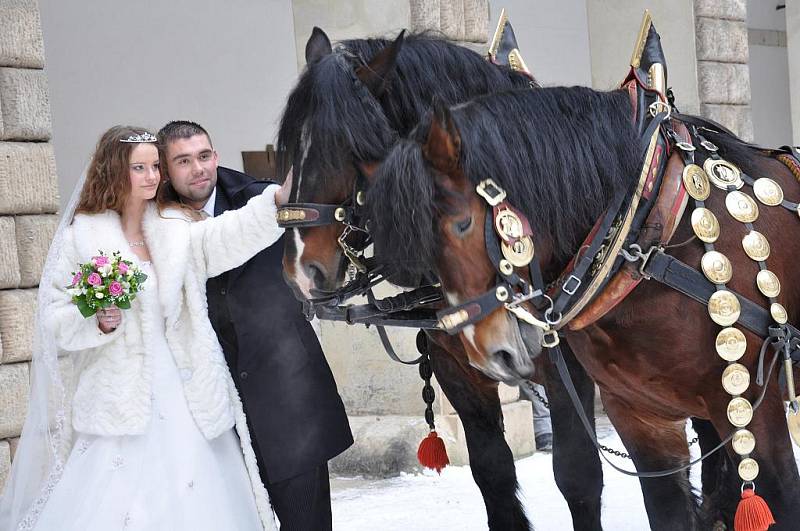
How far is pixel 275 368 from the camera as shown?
3.03 metres

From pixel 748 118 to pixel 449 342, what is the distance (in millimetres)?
4715

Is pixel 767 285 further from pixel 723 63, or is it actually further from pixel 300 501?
pixel 723 63

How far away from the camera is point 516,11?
27.1 feet

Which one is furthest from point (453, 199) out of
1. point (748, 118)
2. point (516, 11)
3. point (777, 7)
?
point (777, 7)

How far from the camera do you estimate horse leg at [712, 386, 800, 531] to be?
90.5 inches

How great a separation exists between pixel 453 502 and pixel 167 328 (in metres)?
2.41

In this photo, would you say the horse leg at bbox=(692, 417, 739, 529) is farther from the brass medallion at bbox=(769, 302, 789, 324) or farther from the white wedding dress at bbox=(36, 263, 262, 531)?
the white wedding dress at bbox=(36, 263, 262, 531)

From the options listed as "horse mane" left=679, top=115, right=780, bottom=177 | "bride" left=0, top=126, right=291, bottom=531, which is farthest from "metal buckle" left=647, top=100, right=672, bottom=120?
"bride" left=0, top=126, right=291, bottom=531

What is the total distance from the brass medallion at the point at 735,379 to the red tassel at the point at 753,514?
0.23m

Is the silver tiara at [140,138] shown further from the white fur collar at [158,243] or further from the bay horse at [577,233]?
the bay horse at [577,233]

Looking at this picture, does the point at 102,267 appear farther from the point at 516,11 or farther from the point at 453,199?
the point at 516,11

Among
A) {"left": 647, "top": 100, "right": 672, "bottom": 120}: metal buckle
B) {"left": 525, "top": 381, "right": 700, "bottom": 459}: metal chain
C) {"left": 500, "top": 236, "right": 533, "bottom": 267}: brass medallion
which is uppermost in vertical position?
{"left": 647, "top": 100, "right": 672, "bottom": 120}: metal buckle

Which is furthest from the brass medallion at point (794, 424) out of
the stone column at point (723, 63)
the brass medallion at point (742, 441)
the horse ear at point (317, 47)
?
the stone column at point (723, 63)

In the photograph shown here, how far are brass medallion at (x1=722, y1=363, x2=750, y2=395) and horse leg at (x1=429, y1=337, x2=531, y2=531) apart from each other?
1277 mm
